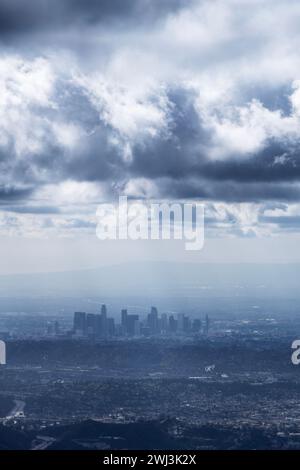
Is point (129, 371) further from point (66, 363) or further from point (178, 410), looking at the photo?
point (178, 410)

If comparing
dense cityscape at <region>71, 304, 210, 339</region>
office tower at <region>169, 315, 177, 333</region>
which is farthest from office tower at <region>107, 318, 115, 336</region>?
office tower at <region>169, 315, 177, 333</region>

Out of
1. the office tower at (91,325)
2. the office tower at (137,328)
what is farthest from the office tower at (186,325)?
the office tower at (91,325)

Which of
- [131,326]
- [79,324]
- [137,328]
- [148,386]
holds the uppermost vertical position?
[79,324]

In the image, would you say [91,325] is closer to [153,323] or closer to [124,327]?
[124,327]

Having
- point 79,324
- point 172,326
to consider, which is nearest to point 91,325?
point 79,324

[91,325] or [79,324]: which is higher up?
[79,324]

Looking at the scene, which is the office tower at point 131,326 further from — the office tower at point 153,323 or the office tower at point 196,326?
the office tower at point 196,326

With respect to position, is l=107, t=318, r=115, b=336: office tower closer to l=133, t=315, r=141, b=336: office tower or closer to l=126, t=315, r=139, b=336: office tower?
l=126, t=315, r=139, b=336: office tower

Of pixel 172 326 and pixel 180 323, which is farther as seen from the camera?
pixel 180 323

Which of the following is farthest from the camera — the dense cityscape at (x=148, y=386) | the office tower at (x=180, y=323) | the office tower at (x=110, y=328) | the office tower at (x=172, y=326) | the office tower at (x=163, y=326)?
the office tower at (x=180, y=323)
